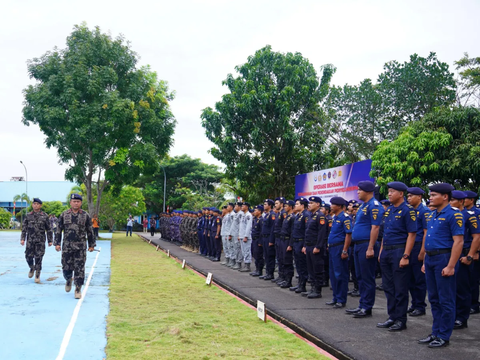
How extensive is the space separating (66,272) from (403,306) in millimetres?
6064

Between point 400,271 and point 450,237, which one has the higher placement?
point 450,237

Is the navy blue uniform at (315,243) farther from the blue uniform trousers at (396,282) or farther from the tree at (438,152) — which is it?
the tree at (438,152)

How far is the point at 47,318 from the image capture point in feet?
22.8

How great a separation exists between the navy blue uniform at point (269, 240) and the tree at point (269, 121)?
12.3m

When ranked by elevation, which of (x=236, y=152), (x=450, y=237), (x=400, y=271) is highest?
(x=236, y=152)

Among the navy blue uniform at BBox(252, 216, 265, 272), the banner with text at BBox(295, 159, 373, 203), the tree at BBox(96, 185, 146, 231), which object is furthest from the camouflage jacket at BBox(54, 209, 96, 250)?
the tree at BBox(96, 185, 146, 231)

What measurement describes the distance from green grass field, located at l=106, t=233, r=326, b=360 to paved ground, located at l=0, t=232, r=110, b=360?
0.21 m

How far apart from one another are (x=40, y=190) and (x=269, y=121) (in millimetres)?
50148

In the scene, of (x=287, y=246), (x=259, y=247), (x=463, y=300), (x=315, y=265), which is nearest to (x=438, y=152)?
(x=259, y=247)

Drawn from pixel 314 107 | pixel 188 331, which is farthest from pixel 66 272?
pixel 314 107

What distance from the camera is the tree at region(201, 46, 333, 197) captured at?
78.9 feet

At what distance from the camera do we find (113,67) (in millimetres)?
29125

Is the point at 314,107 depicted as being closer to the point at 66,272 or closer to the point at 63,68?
the point at 63,68

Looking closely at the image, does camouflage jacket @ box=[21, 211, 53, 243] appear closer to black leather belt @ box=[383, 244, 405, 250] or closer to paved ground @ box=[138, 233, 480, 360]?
paved ground @ box=[138, 233, 480, 360]
